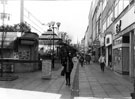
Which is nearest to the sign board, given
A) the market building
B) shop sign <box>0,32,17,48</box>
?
the market building

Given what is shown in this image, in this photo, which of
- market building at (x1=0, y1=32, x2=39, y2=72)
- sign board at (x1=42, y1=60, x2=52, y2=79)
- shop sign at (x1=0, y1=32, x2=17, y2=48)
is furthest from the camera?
shop sign at (x1=0, y1=32, x2=17, y2=48)

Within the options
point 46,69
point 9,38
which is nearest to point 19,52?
point 9,38

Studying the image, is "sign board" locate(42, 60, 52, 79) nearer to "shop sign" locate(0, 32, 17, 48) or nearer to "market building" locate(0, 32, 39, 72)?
"market building" locate(0, 32, 39, 72)

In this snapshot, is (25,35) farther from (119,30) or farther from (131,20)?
(131,20)

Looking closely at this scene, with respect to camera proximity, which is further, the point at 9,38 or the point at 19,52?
the point at 9,38

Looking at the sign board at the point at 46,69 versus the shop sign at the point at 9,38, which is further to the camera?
the shop sign at the point at 9,38

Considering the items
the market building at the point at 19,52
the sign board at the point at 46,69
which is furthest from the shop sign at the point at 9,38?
the sign board at the point at 46,69

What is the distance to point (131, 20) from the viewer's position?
62.2ft

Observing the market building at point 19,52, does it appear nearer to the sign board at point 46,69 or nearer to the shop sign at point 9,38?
the shop sign at point 9,38

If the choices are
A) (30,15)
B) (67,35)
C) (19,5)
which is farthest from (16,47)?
(67,35)

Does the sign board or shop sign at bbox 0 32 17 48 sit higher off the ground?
shop sign at bbox 0 32 17 48

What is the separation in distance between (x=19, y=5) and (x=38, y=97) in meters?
52.3

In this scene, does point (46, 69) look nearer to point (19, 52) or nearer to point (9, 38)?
point (19, 52)

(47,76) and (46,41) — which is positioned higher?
(46,41)
